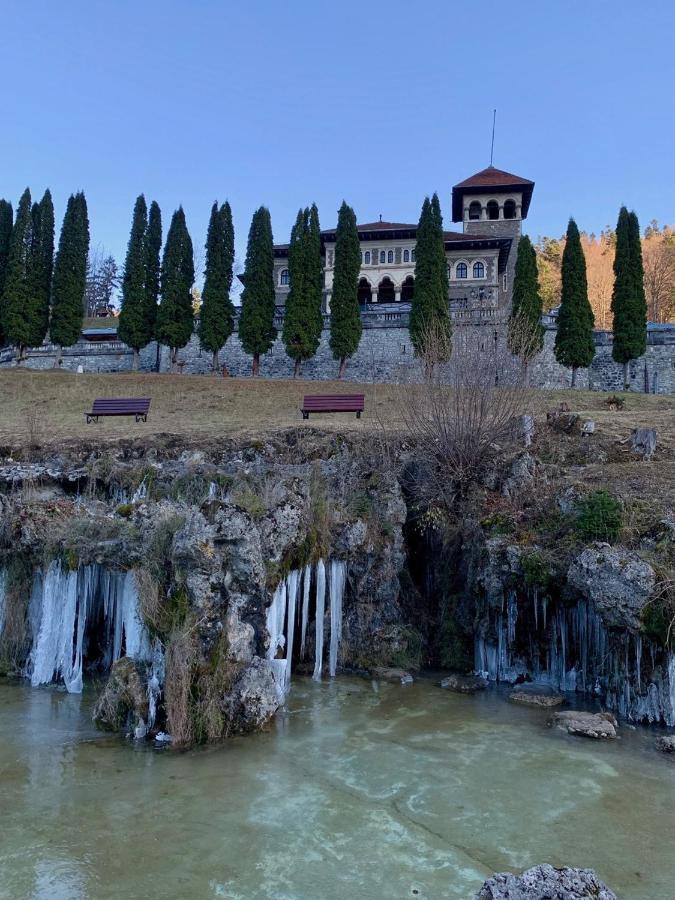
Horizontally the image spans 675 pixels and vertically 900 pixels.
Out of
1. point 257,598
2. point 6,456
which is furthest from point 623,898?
point 6,456

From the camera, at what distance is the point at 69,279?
3794cm

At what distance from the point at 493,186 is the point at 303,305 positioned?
2244 centimetres

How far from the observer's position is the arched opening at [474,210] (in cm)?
5216

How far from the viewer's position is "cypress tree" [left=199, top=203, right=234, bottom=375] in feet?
123

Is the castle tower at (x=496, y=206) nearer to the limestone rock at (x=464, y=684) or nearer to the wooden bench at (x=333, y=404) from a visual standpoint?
the wooden bench at (x=333, y=404)

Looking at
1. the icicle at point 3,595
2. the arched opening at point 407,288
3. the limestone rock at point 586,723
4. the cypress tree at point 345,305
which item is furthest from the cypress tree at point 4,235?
the limestone rock at point 586,723

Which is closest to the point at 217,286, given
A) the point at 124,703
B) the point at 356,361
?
the point at 356,361

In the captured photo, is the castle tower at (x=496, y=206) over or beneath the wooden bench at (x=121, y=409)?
over

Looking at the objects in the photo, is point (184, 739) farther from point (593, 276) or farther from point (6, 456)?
point (593, 276)

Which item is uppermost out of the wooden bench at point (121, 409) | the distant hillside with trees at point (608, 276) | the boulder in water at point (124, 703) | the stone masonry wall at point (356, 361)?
the distant hillside with trees at point (608, 276)

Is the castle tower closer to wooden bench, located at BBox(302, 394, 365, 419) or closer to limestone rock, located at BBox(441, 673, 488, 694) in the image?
wooden bench, located at BBox(302, 394, 365, 419)

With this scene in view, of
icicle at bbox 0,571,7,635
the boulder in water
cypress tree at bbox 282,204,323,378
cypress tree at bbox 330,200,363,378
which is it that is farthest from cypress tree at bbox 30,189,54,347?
the boulder in water

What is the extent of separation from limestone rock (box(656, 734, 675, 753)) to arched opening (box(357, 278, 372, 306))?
1694 inches

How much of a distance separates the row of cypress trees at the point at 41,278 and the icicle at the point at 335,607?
29.3 meters
